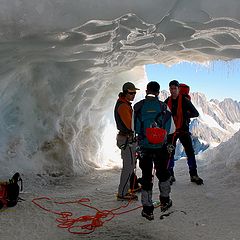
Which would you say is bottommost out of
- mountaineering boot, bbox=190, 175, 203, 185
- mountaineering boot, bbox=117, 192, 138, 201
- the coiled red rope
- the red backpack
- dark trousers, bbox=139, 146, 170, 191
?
the coiled red rope

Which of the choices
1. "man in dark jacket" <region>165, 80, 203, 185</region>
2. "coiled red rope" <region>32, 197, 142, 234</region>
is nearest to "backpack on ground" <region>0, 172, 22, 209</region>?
"coiled red rope" <region>32, 197, 142, 234</region>

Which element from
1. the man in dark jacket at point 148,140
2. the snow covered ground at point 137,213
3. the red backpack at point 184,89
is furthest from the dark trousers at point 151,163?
the red backpack at point 184,89

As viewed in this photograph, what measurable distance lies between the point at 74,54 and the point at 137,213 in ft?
12.1

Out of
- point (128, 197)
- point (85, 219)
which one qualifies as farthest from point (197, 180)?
point (85, 219)

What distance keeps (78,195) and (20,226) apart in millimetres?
1732

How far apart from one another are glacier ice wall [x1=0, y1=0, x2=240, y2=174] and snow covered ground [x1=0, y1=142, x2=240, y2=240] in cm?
136

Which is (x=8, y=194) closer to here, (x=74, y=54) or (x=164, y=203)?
(x=164, y=203)

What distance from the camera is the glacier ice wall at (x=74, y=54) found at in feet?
17.0

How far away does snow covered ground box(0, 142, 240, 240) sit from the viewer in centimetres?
418

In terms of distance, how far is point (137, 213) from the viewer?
16.1 ft

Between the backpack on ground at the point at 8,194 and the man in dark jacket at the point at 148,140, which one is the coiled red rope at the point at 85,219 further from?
the man in dark jacket at the point at 148,140

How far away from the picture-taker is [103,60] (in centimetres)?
795

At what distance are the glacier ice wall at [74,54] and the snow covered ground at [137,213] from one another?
4.45ft

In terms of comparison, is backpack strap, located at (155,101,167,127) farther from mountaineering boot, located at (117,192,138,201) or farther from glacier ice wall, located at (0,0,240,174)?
glacier ice wall, located at (0,0,240,174)
